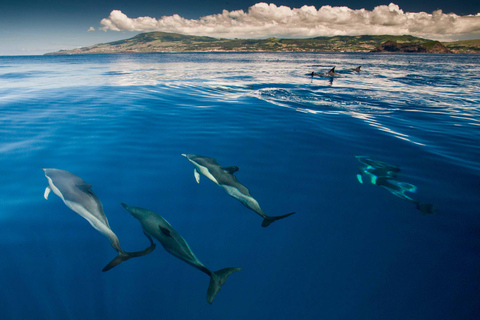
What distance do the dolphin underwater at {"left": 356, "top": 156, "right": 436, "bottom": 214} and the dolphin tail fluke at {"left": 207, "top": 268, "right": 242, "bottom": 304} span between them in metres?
4.60

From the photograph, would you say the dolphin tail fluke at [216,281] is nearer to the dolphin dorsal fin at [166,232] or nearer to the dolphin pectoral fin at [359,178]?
the dolphin dorsal fin at [166,232]

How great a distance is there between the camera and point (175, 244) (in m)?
3.92

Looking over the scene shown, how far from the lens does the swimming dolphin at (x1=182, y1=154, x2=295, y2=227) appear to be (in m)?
5.04

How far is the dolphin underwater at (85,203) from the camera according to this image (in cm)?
403

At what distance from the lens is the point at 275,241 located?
14.8ft

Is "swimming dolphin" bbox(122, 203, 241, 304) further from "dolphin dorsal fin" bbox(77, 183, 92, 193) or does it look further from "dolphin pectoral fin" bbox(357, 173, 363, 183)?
"dolphin pectoral fin" bbox(357, 173, 363, 183)

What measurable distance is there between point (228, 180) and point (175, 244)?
227 cm

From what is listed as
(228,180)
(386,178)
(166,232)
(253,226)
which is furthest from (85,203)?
(386,178)

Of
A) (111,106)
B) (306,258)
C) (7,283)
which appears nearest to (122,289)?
(7,283)

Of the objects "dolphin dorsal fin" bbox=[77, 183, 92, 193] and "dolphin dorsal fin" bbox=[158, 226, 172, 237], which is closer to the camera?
"dolphin dorsal fin" bbox=[158, 226, 172, 237]

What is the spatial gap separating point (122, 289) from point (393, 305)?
446 centimetres

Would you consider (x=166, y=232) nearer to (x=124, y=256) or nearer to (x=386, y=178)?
(x=124, y=256)

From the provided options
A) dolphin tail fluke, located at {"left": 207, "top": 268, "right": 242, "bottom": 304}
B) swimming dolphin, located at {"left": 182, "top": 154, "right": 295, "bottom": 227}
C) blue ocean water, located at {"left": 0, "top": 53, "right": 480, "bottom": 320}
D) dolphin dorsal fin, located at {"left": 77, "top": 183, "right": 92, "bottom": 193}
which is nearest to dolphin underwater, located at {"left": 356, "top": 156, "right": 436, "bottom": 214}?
blue ocean water, located at {"left": 0, "top": 53, "right": 480, "bottom": 320}

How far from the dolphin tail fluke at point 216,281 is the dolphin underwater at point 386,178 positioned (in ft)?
15.1
